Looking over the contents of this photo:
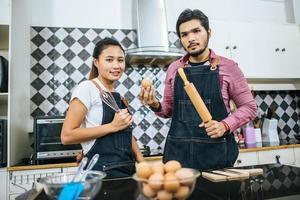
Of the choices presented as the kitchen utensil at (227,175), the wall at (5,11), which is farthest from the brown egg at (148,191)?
the wall at (5,11)

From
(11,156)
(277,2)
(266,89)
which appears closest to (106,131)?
(11,156)

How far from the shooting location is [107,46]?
110 cm

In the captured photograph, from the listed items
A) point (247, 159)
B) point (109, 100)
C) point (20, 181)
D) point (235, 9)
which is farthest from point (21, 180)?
point (235, 9)

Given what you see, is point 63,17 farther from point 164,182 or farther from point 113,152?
point 164,182

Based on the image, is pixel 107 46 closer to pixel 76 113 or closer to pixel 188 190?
pixel 76 113

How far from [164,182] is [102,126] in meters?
0.54

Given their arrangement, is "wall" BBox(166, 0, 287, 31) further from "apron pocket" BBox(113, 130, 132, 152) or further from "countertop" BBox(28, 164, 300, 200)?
"countertop" BBox(28, 164, 300, 200)

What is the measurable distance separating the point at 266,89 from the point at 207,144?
1885mm

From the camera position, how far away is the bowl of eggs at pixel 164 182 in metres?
0.46

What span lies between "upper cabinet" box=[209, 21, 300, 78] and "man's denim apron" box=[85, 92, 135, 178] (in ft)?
5.14

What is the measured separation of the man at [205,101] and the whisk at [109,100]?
12 cm

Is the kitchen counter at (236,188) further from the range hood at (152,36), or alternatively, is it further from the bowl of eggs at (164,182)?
the range hood at (152,36)

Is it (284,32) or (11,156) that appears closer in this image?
(11,156)

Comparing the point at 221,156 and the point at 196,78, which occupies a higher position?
the point at 196,78
